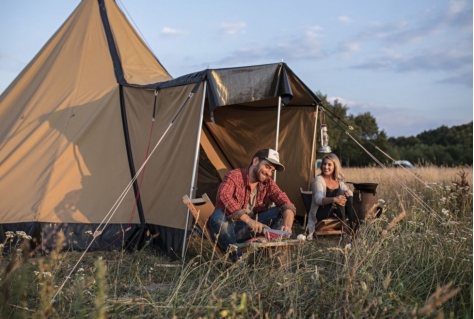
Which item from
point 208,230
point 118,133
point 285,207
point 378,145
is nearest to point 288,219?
point 285,207

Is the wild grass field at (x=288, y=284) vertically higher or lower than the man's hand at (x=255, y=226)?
lower

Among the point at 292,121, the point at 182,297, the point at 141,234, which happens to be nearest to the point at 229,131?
the point at 292,121

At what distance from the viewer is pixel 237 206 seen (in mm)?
4914

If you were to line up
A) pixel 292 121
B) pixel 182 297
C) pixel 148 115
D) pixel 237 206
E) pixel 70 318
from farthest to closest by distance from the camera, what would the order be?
pixel 292 121 < pixel 148 115 < pixel 237 206 < pixel 182 297 < pixel 70 318

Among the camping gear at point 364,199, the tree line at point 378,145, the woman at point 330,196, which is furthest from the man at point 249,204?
the tree line at point 378,145

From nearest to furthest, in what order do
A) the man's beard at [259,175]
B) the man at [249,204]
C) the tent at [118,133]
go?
the man at [249,204] < the man's beard at [259,175] < the tent at [118,133]

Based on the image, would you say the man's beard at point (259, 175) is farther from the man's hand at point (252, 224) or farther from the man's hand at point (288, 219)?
the man's hand at point (252, 224)

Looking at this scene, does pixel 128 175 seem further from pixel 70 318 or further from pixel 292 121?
pixel 70 318

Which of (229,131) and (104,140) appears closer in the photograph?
(104,140)

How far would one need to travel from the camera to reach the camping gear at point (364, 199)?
5676 mm

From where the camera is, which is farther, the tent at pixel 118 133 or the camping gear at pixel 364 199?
the camping gear at pixel 364 199

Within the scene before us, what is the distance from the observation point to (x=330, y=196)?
20.5 ft

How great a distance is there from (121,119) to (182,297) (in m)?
3.29

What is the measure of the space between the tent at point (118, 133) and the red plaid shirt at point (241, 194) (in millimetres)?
375
